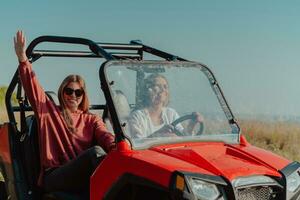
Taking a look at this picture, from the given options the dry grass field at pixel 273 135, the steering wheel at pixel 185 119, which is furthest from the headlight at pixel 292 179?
the dry grass field at pixel 273 135

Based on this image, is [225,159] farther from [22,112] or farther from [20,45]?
[22,112]

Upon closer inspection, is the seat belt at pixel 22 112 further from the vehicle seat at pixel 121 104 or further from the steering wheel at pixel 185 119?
the steering wheel at pixel 185 119

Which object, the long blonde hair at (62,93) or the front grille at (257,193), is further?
the long blonde hair at (62,93)

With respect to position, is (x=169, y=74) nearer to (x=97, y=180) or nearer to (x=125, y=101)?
(x=125, y=101)

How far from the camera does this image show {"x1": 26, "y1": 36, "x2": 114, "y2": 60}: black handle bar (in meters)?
5.16

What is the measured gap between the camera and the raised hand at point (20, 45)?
17.8ft

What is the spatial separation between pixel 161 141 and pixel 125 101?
1.36 feet

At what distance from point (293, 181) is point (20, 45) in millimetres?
2440

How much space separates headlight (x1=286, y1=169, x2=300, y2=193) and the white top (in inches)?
36.9

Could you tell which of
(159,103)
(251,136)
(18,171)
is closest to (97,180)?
(159,103)

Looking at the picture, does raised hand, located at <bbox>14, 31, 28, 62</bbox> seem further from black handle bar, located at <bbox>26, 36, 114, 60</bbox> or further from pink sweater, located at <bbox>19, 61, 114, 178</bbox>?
black handle bar, located at <bbox>26, 36, 114, 60</bbox>

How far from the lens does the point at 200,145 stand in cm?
497

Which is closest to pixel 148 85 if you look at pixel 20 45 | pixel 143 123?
pixel 143 123

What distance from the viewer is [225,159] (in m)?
4.69
